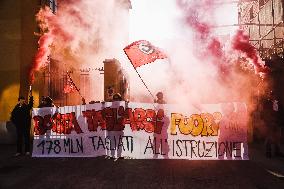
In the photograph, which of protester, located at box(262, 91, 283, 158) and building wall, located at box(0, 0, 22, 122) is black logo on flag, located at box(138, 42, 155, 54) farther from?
building wall, located at box(0, 0, 22, 122)

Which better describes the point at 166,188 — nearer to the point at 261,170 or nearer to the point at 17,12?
the point at 261,170

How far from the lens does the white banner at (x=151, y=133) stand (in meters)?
9.73

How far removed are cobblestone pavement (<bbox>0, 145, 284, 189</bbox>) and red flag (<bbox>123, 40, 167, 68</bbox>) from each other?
3.56 meters

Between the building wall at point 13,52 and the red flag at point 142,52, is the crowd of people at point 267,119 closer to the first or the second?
the red flag at point 142,52

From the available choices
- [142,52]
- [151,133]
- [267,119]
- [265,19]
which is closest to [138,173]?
[151,133]

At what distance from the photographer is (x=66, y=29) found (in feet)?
64.7

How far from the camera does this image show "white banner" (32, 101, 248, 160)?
973 centimetres

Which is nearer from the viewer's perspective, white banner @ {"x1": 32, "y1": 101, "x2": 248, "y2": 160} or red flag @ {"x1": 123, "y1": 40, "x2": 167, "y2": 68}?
white banner @ {"x1": 32, "y1": 101, "x2": 248, "y2": 160}

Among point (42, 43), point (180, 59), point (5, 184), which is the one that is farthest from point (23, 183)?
point (180, 59)

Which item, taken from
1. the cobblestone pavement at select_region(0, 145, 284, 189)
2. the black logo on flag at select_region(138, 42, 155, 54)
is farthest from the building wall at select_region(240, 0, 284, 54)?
the cobblestone pavement at select_region(0, 145, 284, 189)

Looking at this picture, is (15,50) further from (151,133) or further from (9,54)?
(151,133)

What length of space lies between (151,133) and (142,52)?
125 inches

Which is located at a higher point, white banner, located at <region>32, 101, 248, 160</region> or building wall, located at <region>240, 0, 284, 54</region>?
building wall, located at <region>240, 0, 284, 54</region>

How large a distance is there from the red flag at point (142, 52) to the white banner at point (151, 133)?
211cm
